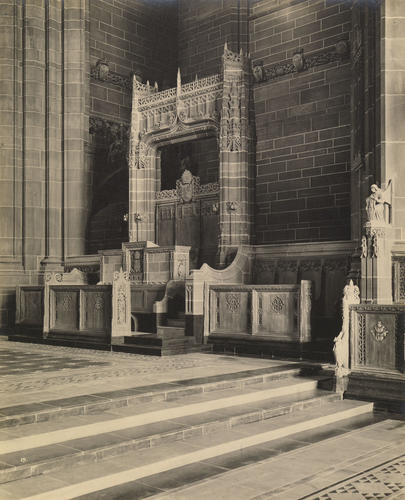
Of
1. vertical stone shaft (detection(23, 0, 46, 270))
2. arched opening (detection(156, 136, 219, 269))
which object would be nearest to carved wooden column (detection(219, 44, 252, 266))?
arched opening (detection(156, 136, 219, 269))

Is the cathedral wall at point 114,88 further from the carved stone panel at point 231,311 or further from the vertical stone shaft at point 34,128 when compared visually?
the carved stone panel at point 231,311

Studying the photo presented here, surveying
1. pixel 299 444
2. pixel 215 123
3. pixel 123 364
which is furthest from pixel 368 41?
pixel 299 444

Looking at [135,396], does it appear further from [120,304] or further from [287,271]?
[287,271]

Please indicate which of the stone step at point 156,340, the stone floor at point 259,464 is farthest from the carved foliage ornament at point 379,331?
the stone step at point 156,340

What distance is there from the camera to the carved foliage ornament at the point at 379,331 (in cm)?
643

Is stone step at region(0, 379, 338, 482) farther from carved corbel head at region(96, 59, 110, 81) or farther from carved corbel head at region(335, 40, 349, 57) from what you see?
carved corbel head at region(96, 59, 110, 81)

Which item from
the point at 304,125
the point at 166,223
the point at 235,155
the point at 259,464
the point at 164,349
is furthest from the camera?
the point at 304,125

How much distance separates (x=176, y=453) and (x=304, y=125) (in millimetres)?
10546

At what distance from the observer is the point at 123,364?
25.0 ft

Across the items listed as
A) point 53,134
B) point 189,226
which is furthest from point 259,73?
point 53,134

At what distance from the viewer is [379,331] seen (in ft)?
21.2

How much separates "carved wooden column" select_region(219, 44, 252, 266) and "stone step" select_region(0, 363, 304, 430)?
529cm

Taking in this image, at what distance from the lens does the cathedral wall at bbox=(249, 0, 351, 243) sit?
13.2 meters

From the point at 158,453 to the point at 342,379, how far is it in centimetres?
277
